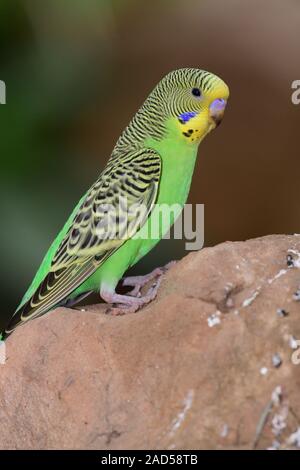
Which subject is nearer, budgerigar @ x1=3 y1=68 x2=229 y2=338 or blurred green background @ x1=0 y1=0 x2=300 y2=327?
budgerigar @ x1=3 y1=68 x2=229 y2=338

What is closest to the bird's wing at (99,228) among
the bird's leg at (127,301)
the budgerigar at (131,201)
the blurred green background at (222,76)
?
the budgerigar at (131,201)

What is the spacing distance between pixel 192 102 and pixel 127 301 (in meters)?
0.79

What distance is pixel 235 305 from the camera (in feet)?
7.25

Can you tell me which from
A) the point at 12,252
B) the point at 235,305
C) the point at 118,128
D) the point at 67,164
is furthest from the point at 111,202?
the point at 118,128

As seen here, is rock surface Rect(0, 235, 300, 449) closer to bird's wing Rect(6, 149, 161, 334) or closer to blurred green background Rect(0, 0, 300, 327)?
bird's wing Rect(6, 149, 161, 334)

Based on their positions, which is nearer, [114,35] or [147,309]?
[147,309]

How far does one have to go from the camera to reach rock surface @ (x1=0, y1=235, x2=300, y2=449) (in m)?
1.99

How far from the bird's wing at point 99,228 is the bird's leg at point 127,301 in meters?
0.15

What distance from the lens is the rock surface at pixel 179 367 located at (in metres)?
1.99

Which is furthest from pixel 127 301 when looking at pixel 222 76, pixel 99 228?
pixel 222 76

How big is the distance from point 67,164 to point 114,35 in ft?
2.97

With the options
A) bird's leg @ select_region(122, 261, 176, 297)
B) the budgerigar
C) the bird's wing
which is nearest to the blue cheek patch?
the budgerigar

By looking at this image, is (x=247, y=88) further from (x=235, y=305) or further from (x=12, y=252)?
(x=235, y=305)

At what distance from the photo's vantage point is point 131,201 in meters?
2.84
